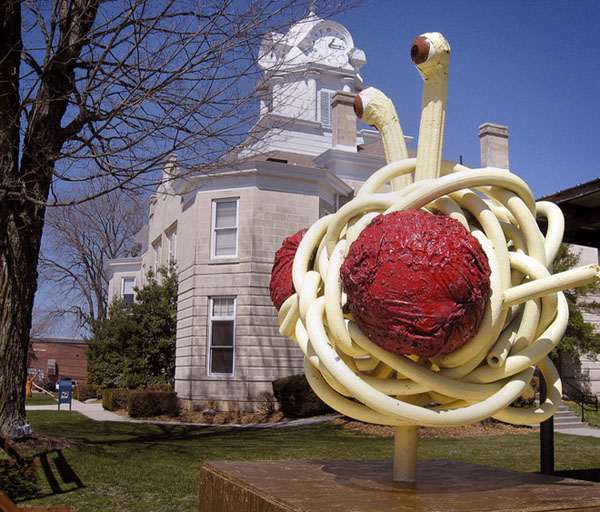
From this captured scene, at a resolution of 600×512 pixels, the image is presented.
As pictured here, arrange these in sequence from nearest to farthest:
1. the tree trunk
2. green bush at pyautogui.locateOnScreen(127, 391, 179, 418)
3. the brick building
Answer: the tree trunk < green bush at pyautogui.locateOnScreen(127, 391, 179, 418) < the brick building

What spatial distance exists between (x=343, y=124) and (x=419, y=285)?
21.0 metres

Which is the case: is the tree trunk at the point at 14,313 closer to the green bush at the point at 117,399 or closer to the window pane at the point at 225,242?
the window pane at the point at 225,242

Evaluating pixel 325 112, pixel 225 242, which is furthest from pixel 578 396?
pixel 325 112

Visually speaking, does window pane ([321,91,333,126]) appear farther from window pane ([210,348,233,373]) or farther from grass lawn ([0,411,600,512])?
grass lawn ([0,411,600,512])

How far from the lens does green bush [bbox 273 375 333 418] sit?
17734 mm

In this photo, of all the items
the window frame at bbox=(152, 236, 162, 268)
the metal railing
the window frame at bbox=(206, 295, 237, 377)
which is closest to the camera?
the window frame at bbox=(206, 295, 237, 377)

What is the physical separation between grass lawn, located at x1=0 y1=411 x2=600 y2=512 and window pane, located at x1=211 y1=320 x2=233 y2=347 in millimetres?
3905

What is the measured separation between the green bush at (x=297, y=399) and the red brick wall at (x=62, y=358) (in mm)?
34134

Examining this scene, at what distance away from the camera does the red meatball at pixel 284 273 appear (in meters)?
4.50

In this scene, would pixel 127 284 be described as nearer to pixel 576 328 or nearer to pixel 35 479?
pixel 576 328

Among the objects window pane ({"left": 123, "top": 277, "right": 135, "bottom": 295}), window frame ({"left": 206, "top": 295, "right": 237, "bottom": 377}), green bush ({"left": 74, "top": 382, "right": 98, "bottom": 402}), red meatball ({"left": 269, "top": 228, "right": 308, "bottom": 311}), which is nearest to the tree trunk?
red meatball ({"left": 269, "top": 228, "right": 308, "bottom": 311})

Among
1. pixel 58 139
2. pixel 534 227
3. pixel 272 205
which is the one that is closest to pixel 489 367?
pixel 534 227

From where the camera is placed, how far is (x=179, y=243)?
22625 millimetres

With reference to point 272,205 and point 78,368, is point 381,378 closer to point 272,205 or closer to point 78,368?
point 272,205
